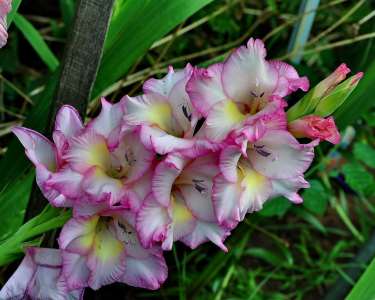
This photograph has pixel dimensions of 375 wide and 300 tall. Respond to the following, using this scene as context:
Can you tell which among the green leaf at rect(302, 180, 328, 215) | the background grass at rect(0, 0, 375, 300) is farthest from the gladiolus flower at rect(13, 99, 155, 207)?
the green leaf at rect(302, 180, 328, 215)

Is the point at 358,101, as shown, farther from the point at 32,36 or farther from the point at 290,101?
the point at 32,36

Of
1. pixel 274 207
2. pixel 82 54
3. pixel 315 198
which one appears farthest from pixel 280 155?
pixel 315 198

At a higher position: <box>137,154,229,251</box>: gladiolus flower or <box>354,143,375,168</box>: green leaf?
<box>137,154,229,251</box>: gladiolus flower

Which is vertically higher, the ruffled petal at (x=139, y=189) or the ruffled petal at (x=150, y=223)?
the ruffled petal at (x=139, y=189)

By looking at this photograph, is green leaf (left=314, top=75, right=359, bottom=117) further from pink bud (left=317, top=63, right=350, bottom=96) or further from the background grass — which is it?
the background grass

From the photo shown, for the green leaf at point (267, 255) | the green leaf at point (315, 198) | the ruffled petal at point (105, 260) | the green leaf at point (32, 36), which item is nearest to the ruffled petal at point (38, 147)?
the ruffled petal at point (105, 260)

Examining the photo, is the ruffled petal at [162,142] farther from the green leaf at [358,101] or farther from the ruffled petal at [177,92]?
the green leaf at [358,101]
